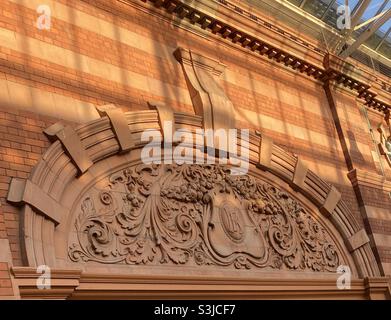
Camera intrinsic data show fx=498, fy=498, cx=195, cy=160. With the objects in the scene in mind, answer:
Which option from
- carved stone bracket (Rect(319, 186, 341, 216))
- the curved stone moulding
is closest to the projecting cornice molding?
the curved stone moulding

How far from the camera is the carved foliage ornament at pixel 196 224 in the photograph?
6281 mm

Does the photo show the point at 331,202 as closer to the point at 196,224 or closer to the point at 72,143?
the point at 196,224

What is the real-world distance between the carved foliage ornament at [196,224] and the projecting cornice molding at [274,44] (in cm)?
284

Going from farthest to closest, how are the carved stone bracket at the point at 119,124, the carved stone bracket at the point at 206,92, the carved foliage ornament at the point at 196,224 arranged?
the carved stone bracket at the point at 206,92 < the carved stone bracket at the point at 119,124 < the carved foliage ornament at the point at 196,224

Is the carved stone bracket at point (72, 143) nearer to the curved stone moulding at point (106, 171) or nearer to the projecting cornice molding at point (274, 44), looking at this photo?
the curved stone moulding at point (106, 171)

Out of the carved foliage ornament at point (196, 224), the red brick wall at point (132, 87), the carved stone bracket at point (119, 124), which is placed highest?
A: the red brick wall at point (132, 87)

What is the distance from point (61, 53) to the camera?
22.0ft

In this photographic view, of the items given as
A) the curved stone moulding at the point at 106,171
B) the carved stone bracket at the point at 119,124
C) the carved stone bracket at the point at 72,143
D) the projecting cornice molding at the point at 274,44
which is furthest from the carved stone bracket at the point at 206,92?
the carved stone bracket at the point at 72,143

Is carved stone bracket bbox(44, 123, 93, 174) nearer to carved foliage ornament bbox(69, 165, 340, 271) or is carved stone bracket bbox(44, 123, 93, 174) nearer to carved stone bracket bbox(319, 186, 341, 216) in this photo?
carved foliage ornament bbox(69, 165, 340, 271)

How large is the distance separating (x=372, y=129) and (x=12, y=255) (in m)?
9.40

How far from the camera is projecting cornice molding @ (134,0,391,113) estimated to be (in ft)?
28.7

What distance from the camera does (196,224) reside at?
7.27m

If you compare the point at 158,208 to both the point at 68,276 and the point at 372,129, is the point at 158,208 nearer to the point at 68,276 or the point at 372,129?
the point at 68,276

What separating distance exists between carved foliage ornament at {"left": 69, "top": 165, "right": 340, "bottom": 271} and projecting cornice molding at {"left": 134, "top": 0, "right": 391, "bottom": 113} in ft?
9.32
